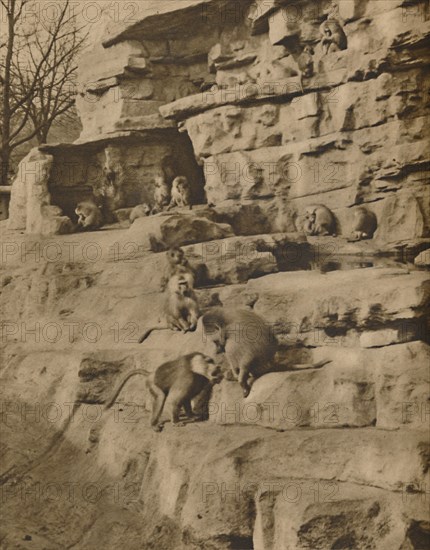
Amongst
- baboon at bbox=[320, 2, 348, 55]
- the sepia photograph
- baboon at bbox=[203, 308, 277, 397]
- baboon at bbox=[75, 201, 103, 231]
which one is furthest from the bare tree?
baboon at bbox=[203, 308, 277, 397]

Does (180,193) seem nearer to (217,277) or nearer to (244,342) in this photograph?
(217,277)

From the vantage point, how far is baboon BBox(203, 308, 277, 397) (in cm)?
698

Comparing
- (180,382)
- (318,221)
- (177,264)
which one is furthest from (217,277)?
(180,382)

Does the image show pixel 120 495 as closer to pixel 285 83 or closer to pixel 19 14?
pixel 285 83

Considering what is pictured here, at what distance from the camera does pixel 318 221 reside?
970cm

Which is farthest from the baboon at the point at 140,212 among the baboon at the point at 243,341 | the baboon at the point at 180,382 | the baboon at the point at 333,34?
the baboon at the point at 180,382

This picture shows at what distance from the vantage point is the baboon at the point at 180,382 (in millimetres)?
6930

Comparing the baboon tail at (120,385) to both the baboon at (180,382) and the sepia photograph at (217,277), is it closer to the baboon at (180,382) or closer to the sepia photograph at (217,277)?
the sepia photograph at (217,277)

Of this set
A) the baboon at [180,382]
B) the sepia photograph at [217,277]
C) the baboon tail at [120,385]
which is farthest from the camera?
the baboon tail at [120,385]

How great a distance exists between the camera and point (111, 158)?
1159 centimetres

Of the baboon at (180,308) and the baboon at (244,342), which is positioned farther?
the baboon at (180,308)

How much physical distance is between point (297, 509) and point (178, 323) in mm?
2756

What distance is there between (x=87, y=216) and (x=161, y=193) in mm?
1015

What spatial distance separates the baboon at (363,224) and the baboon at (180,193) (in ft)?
7.51
